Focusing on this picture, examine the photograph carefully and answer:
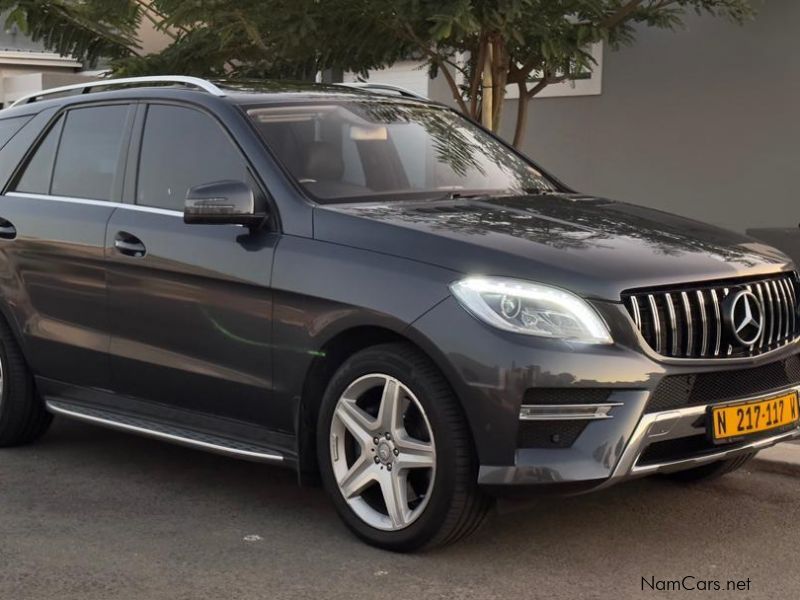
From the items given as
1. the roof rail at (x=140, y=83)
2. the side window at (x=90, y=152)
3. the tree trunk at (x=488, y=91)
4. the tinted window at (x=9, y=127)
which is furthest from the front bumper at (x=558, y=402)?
the tree trunk at (x=488, y=91)

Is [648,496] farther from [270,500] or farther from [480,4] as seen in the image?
[480,4]

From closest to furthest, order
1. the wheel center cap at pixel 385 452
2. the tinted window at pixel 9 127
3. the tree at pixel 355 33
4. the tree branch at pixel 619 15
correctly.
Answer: the wheel center cap at pixel 385 452 < the tinted window at pixel 9 127 < the tree at pixel 355 33 < the tree branch at pixel 619 15

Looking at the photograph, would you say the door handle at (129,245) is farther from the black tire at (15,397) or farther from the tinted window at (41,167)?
the black tire at (15,397)

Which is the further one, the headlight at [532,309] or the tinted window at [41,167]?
the tinted window at [41,167]

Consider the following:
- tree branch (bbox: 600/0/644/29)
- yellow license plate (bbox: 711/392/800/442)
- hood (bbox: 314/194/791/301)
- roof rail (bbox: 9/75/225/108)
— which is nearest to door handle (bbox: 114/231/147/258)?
roof rail (bbox: 9/75/225/108)

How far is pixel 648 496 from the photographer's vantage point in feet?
18.0

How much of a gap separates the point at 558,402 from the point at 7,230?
3.25m

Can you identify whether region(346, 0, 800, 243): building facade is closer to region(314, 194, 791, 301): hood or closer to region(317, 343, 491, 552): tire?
region(314, 194, 791, 301): hood

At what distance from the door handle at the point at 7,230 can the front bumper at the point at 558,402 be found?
2.74 meters

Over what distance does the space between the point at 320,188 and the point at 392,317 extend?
36.1 inches

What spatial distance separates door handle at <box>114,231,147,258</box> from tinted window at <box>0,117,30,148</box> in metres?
1.42

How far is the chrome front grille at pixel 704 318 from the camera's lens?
436cm

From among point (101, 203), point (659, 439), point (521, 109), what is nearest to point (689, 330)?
point (659, 439)

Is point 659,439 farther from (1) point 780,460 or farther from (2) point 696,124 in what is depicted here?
(2) point 696,124
